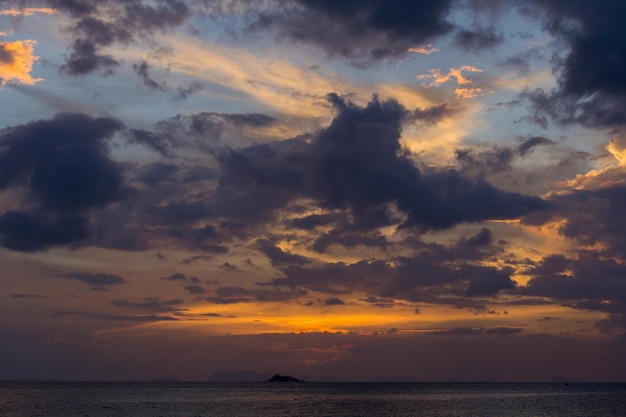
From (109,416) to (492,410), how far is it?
98.4 metres

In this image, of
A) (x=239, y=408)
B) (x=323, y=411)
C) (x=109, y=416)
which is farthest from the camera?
(x=239, y=408)

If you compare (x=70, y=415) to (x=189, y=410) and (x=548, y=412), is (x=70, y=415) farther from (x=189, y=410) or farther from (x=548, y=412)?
(x=548, y=412)

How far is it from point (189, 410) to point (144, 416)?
20.2 meters

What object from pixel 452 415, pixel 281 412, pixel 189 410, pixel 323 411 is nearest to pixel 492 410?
pixel 452 415

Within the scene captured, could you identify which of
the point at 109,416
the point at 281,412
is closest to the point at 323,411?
the point at 281,412

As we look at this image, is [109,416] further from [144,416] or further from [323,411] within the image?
[323,411]

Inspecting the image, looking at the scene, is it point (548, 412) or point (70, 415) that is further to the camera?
point (548, 412)

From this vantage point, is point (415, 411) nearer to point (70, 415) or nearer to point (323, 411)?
point (323, 411)

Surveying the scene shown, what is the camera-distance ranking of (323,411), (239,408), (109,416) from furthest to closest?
(239,408), (323,411), (109,416)

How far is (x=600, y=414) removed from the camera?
534 feet

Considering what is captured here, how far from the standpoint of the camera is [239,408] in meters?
186

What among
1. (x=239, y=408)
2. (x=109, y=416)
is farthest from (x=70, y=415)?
(x=239, y=408)

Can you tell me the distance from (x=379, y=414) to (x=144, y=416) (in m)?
56.1

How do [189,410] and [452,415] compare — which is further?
[189,410]
